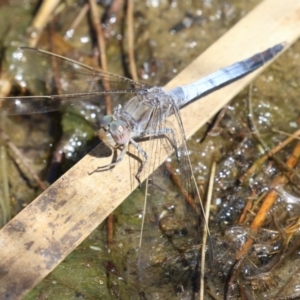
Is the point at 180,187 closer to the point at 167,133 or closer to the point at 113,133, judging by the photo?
the point at 167,133

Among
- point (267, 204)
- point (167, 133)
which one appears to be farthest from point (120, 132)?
point (267, 204)

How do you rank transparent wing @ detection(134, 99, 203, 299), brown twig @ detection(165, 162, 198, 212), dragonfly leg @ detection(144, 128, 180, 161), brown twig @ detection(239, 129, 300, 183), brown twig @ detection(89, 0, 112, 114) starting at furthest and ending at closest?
brown twig @ detection(89, 0, 112, 114) → brown twig @ detection(239, 129, 300, 183) → dragonfly leg @ detection(144, 128, 180, 161) → brown twig @ detection(165, 162, 198, 212) → transparent wing @ detection(134, 99, 203, 299)

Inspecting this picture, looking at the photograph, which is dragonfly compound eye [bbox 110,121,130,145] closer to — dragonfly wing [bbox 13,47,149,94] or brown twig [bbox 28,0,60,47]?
dragonfly wing [bbox 13,47,149,94]

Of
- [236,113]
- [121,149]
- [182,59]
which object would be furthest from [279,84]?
[121,149]

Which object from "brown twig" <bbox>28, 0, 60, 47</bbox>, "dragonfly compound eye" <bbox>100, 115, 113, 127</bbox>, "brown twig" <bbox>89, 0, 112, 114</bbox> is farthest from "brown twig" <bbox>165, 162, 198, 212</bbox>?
"brown twig" <bbox>28, 0, 60, 47</bbox>

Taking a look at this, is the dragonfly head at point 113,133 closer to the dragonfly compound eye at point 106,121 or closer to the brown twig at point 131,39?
the dragonfly compound eye at point 106,121

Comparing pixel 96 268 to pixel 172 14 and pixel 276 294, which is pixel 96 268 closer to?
pixel 276 294

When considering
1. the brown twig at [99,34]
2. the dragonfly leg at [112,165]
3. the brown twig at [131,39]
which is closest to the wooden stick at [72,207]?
the dragonfly leg at [112,165]
